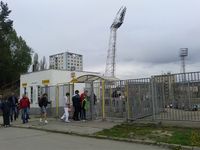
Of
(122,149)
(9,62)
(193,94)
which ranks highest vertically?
(9,62)

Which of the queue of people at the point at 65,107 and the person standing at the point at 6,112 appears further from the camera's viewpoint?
the person standing at the point at 6,112

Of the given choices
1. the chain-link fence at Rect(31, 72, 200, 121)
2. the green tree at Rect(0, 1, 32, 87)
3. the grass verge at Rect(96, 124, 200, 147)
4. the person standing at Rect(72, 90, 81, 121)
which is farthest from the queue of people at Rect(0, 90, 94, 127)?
the green tree at Rect(0, 1, 32, 87)

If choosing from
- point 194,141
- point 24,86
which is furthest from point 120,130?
point 24,86

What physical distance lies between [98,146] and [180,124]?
183 inches

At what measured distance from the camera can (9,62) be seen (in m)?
64.1

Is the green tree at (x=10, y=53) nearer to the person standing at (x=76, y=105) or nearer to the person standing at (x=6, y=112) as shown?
the person standing at (x=6, y=112)

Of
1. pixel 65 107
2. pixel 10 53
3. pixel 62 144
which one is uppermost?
pixel 10 53

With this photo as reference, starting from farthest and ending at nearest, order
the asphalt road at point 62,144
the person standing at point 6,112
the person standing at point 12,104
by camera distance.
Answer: the person standing at point 12,104, the person standing at point 6,112, the asphalt road at point 62,144

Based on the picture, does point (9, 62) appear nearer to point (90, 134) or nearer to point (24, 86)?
point (24, 86)

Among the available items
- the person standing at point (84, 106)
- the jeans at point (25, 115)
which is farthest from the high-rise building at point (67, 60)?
the person standing at point (84, 106)

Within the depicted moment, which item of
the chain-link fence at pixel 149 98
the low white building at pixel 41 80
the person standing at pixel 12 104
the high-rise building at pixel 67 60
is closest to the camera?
the chain-link fence at pixel 149 98

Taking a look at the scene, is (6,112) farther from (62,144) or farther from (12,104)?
(62,144)

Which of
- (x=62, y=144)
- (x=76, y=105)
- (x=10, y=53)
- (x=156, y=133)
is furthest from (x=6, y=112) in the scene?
(x=10, y=53)

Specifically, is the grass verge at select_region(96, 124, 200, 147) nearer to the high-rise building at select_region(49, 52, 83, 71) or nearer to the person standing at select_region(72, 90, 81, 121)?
the person standing at select_region(72, 90, 81, 121)
